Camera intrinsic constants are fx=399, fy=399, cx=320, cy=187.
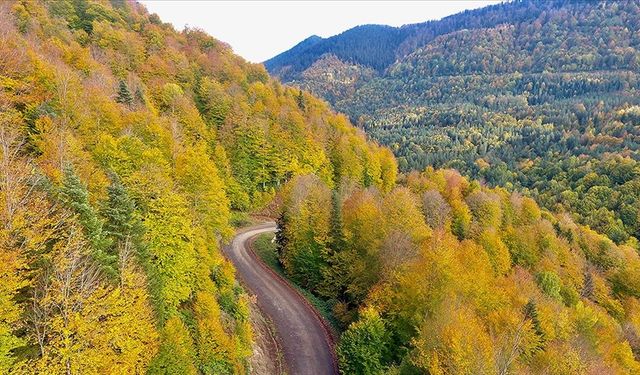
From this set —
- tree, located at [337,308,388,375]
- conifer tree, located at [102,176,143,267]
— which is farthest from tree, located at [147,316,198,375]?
A: tree, located at [337,308,388,375]

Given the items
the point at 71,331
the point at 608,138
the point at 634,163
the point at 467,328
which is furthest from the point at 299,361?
the point at 608,138

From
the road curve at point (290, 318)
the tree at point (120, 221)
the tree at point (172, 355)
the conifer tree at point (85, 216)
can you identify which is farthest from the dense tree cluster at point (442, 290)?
the conifer tree at point (85, 216)

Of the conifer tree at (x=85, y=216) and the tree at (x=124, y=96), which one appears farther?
the tree at (x=124, y=96)

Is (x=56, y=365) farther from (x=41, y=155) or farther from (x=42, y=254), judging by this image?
(x=41, y=155)

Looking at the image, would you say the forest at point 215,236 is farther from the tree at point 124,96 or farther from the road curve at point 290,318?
the road curve at point 290,318

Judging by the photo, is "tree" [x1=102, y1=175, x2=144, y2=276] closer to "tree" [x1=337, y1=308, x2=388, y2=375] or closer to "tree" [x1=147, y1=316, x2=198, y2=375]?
"tree" [x1=147, y1=316, x2=198, y2=375]


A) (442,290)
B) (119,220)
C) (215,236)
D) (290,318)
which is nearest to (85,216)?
(119,220)
